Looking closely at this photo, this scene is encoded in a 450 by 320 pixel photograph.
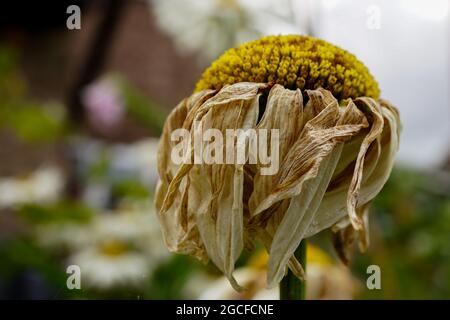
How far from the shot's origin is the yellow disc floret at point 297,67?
0.36m

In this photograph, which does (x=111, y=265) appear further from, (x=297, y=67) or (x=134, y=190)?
(x=297, y=67)

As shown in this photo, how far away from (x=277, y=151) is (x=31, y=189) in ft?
4.78

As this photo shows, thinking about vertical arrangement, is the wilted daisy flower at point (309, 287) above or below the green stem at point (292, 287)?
below

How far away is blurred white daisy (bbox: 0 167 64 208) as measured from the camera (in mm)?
1604

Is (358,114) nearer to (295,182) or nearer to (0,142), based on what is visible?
(295,182)

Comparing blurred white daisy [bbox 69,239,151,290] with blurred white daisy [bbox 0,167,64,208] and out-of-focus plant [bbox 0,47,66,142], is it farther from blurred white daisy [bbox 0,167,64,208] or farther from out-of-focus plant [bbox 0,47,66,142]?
out-of-focus plant [bbox 0,47,66,142]

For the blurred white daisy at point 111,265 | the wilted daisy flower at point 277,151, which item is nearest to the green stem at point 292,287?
the wilted daisy flower at point 277,151

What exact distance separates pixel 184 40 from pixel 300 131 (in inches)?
48.3

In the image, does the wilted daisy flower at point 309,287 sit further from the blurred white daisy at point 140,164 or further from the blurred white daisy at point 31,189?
the blurred white daisy at point 31,189

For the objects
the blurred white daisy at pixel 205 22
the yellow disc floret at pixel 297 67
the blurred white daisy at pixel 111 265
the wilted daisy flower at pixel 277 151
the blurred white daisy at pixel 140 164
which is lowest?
the blurred white daisy at pixel 111 265

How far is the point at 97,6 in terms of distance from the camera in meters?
2.86

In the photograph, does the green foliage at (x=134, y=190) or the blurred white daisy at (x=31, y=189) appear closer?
the green foliage at (x=134, y=190)

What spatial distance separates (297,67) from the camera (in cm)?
36

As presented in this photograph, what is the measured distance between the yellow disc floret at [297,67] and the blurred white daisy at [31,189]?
1238 millimetres
